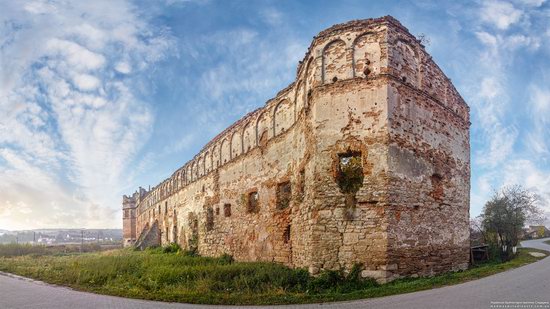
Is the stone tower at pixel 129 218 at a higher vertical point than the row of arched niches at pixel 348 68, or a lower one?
lower

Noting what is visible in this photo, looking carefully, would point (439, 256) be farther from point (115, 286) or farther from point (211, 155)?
point (211, 155)

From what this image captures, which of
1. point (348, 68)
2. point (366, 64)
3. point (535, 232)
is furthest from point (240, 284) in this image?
point (535, 232)

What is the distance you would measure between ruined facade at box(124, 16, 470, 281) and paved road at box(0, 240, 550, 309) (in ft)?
6.60

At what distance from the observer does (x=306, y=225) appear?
13438mm

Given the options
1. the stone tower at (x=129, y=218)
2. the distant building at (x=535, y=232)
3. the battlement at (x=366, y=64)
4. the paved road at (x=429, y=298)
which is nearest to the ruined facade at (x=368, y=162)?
the battlement at (x=366, y=64)

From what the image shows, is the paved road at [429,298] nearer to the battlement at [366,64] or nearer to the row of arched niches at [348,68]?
the battlement at [366,64]

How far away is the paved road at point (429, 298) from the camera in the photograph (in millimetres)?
8609

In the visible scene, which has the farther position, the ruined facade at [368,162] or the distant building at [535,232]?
the distant building at [535,232]

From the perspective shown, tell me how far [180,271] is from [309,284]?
4835mm

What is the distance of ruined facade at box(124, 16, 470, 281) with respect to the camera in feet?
39.9

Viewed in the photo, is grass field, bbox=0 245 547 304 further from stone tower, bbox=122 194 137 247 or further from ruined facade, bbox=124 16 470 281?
stone tower, bbox=122 194 137 247

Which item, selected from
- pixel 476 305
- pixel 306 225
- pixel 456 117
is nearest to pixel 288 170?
pixel 306 225

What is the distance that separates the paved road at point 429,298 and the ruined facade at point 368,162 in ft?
6.60

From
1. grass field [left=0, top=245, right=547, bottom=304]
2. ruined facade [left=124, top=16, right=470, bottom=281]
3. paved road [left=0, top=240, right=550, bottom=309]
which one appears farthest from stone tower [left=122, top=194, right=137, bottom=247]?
paved road [left=0, top=240, right=550, bottom=309]
